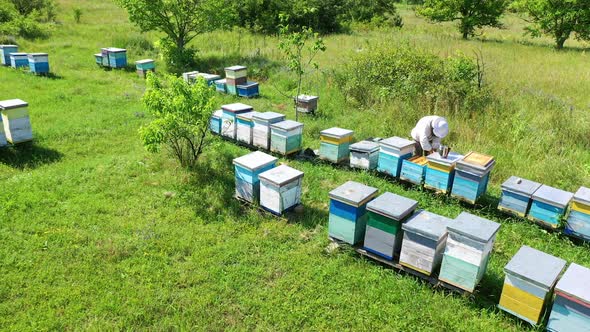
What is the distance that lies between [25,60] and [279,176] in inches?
467

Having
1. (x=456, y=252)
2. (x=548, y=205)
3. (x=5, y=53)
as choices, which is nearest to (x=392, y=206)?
(x=456, y=252)

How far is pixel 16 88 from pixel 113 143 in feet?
17.3

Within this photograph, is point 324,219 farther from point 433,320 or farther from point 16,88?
point 16,88

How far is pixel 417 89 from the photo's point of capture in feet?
30.7

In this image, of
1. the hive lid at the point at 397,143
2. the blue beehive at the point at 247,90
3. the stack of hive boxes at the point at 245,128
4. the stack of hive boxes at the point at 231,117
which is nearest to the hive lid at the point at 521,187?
the hive lid at the point at 397,143

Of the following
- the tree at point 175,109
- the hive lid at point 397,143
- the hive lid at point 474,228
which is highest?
the tree at point 175,109

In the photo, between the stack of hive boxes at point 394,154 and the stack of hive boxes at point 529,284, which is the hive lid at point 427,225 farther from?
the stack of hive boxes at point 394,154

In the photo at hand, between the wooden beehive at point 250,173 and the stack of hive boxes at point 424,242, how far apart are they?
82.5 inches

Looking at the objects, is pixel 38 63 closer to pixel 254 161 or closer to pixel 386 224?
pixel 254 161

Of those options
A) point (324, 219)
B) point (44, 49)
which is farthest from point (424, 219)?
point (44, 49)

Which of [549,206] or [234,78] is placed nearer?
[549,206]

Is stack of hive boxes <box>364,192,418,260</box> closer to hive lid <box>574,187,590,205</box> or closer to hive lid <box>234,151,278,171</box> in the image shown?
hive lid <box>234,151,278,171</box>

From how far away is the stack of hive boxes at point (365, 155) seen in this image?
21.5 ft

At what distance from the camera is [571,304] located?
340 cm
